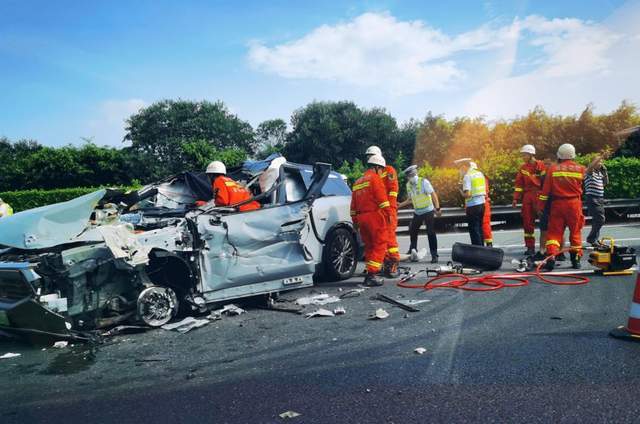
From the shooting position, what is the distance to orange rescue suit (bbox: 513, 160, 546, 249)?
849 centimetres

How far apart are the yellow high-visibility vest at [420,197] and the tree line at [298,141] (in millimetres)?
9266

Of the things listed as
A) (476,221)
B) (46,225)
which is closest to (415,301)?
(476,221)

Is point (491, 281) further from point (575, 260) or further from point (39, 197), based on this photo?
point (39, 197)

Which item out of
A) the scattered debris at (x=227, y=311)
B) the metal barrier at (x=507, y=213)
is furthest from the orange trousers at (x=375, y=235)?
the metal barrier at (x=507, y=213)

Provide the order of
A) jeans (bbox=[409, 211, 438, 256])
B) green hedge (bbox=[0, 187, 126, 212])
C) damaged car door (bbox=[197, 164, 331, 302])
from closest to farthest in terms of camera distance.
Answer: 1. damaged car door (bbox=[197, 164, 331, 302])
2. jeans (bbox=[409, 211, 438, 256])
3. green hedge (bbox=[0, 187, 126, 212])

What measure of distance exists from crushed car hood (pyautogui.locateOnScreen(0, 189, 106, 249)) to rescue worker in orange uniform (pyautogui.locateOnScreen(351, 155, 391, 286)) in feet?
11.0

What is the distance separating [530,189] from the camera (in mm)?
8641

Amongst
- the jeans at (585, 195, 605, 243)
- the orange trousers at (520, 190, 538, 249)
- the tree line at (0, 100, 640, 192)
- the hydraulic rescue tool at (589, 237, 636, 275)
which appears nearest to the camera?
the hydraulic rescue tool at (589, 237, 636, 275)

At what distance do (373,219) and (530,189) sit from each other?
3387mm

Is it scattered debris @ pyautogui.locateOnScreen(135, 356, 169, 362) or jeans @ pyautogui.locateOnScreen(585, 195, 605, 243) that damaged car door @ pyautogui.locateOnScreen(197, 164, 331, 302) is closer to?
scattered debris @ pyautogui.locateOnScreen(135, 356, 169, 362)

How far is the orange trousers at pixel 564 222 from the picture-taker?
7.12 meters

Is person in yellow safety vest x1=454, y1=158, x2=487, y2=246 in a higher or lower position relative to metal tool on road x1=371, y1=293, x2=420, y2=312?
higher

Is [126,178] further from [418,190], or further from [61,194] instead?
[418,190]

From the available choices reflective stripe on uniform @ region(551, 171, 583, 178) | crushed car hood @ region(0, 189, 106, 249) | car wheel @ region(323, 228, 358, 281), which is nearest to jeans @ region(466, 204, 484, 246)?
reflective stripe on uniform @ region(551, 171, 583, 178)
